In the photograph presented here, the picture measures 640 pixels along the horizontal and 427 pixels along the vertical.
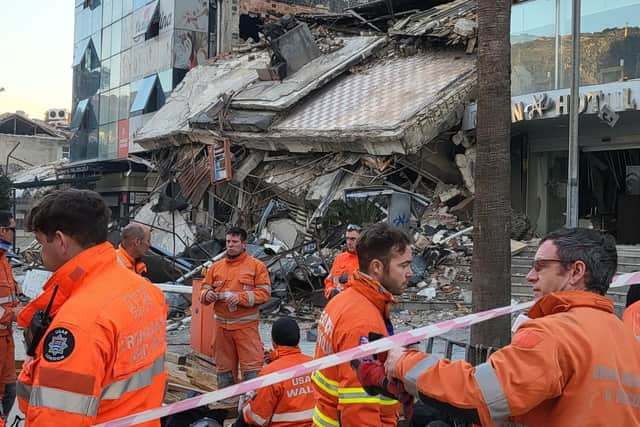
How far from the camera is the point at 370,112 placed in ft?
55.9

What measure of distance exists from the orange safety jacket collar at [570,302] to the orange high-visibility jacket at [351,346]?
0.87 m

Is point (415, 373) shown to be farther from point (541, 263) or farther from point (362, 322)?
point (362, 322)

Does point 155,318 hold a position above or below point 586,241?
below

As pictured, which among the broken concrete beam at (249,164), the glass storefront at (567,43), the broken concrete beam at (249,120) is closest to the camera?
the glass storefront at (567,43)

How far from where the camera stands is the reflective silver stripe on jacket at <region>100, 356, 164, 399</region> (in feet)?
6.96

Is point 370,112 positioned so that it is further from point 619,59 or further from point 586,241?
point 586,241

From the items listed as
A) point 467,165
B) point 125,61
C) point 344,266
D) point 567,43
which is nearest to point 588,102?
point 567,43

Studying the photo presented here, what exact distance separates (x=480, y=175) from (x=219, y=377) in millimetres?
3295

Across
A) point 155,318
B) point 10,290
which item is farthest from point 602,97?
point 155,318

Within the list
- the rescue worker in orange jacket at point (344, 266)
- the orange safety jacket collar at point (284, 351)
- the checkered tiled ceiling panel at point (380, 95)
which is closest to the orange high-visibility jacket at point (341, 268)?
the rescue worker in orange jacket at point (344, 266)

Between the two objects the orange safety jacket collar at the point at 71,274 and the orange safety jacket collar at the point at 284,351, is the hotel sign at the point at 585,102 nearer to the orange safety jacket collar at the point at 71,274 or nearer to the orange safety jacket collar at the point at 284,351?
the orange safety jacket collar at the point at 284,351

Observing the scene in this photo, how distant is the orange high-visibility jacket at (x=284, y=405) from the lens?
3.71 meters

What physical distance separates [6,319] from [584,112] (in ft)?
39.1

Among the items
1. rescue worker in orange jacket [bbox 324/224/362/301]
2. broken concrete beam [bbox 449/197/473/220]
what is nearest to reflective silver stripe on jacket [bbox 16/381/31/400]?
rescue worker in orange jacket [bbox 324/224/362/301]
